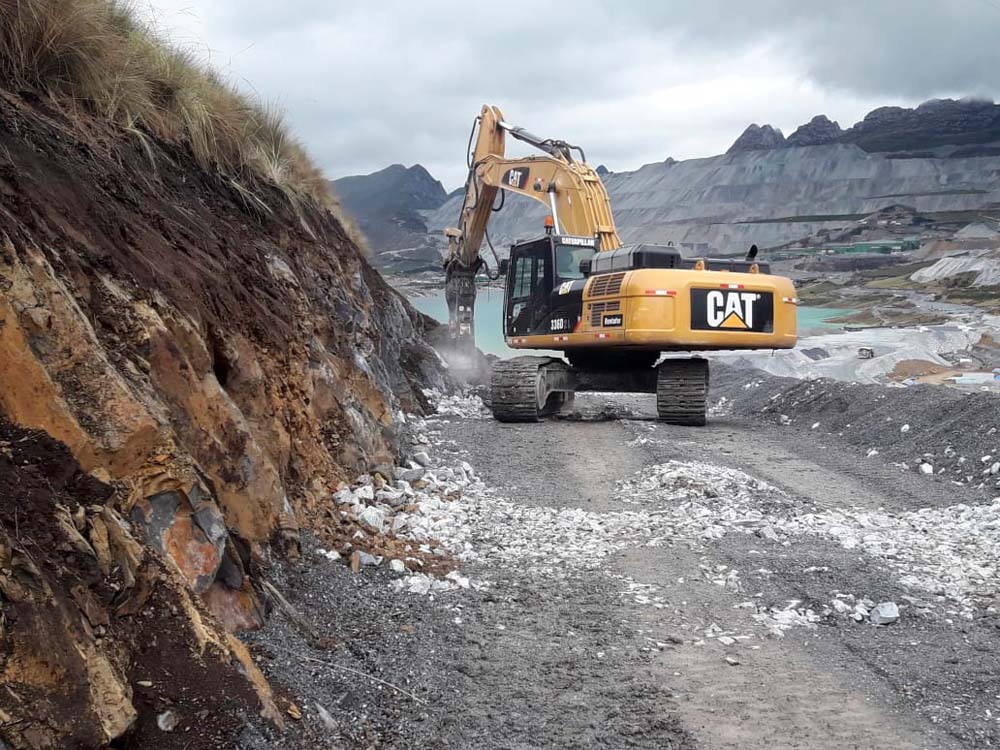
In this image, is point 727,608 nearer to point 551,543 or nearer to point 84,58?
point 551,543

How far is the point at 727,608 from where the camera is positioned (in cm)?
542

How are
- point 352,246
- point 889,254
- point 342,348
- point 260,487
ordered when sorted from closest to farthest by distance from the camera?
point 260,487, point 342,348, point 352,246, point 889,254

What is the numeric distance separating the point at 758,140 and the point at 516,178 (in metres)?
120

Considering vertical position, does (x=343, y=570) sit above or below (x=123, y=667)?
below

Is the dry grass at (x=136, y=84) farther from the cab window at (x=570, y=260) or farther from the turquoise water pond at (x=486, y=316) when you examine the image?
the turquoise water pond at (x=486, y=316)

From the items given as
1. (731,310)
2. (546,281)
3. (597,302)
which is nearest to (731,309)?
(731,310)

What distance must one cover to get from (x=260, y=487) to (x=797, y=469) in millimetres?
6585

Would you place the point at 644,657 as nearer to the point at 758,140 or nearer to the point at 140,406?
the point at 140,406

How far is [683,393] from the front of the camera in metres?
13.3

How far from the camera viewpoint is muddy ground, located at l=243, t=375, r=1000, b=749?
3.89 metres

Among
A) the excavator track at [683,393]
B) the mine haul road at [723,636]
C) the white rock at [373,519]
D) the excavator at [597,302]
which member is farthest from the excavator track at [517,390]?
the white rock at [373,519]

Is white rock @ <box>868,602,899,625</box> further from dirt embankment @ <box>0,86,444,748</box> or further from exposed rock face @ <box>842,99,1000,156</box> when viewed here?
exposed rock face @ <box>842,99,1000,156</box>

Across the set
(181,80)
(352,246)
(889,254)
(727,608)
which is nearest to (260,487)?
(727,608)

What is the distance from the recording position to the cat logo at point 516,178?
53.3ft
